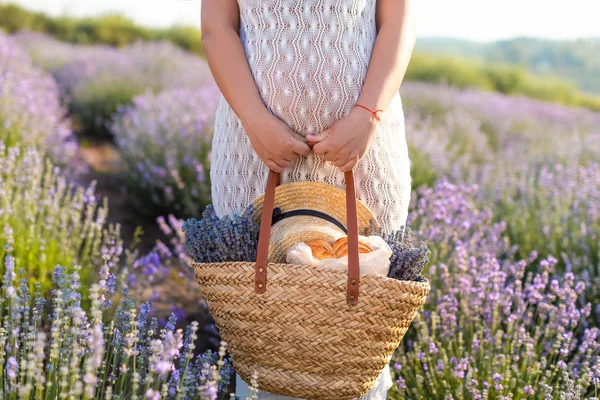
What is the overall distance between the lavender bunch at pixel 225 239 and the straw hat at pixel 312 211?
6 centimetres

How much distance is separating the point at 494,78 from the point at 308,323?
1437cm

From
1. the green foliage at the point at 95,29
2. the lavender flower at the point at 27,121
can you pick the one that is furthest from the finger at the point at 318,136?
the green foliage at the point at 95,29

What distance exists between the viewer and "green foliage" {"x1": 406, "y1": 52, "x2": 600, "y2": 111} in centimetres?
1371

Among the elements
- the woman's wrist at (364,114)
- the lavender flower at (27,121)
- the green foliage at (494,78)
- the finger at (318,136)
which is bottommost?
the finger at (318,136)

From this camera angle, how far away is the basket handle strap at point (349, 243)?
1.50m

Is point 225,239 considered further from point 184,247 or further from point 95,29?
point 95,29

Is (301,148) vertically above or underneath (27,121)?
underneath

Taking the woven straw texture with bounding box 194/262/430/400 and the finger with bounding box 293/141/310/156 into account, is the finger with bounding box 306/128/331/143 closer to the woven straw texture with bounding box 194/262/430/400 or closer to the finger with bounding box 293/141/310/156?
the finger with bounding box 293/141/310/156

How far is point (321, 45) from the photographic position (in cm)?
174

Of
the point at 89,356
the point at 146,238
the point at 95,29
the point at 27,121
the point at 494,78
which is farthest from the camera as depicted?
the point at 95,29

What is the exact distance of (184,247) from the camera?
3.31 metres

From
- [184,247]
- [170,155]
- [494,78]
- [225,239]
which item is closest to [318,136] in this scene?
[225,239]

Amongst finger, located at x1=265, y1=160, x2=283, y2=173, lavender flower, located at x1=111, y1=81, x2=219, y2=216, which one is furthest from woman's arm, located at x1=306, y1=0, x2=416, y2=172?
lavender flower, located at x1=111, y1=81, x2=219, y2=216

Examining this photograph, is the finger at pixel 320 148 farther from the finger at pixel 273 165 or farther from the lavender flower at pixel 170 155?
the lavender flower at pixel 170 155
